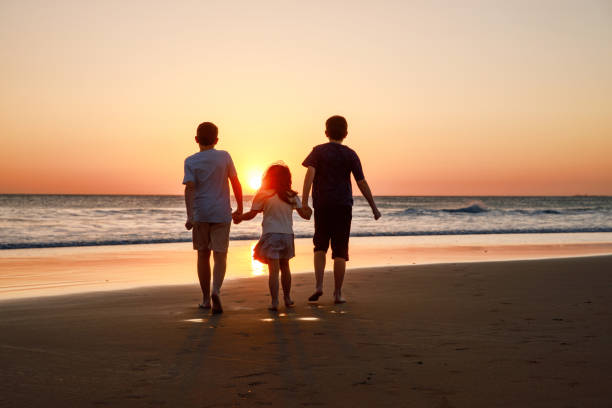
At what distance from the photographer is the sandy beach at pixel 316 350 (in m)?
3.04

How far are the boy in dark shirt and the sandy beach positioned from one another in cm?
43

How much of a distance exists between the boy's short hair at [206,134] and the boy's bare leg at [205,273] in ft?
3.44

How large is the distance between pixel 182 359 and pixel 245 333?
2.86ft

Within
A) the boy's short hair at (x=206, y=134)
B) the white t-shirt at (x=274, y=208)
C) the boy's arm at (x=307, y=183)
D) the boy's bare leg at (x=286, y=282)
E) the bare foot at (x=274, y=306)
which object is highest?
the boy's short hair at (x=206, y=134)

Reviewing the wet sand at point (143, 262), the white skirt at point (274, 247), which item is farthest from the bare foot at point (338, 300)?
the wet sand at point (143, 262)

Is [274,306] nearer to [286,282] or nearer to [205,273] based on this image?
[286,282]

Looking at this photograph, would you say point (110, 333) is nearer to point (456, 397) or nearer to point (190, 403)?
point (190, 403)

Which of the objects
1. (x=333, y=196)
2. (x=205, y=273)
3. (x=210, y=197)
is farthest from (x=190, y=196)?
(x=333, y=196)

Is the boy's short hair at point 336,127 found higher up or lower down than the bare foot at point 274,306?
higher up

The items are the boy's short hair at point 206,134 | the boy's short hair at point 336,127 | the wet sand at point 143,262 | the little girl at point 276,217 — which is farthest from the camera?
the wet sand at point 143,262

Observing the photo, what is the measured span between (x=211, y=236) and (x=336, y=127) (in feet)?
5.68

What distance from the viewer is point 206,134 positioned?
5.76 metres

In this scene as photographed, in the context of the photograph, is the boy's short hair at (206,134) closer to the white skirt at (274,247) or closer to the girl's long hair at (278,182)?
the girl's long hair at (278,182)

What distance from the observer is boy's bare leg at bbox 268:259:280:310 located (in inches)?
224
